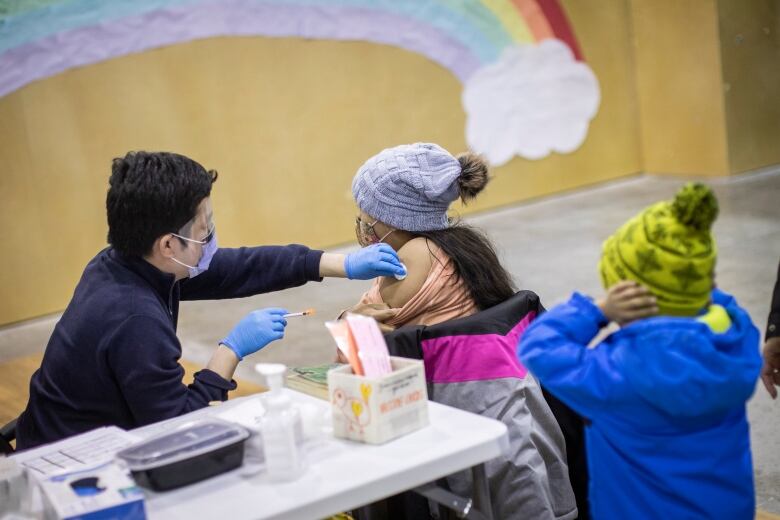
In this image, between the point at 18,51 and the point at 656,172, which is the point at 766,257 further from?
the point at 18,51

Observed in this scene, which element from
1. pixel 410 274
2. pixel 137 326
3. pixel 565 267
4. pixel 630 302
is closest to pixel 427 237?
pixel 410 274

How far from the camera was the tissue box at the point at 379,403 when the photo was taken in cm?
165

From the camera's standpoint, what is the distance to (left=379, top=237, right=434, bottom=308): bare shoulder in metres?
2.35

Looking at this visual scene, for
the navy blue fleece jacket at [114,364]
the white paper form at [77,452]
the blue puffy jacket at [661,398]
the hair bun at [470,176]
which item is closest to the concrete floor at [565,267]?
the hair bun at [470,176]

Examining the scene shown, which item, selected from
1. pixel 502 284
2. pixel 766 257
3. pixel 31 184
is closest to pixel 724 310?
pixel 502 284

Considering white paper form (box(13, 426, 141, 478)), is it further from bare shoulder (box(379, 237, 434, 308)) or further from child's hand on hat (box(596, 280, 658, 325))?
child's hand on hat (box(596, 280, 658, 325))

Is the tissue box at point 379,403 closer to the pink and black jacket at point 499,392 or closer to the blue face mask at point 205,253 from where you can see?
the pink and black jacket at point 499,392

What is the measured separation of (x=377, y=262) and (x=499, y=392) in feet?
1.42

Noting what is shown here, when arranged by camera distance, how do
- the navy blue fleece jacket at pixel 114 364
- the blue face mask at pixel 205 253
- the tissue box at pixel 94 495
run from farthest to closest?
the blue face mask at pixel 205 253, the navy blue fleece jacket at pixel 114 364, the tissue box at pixel 94 495

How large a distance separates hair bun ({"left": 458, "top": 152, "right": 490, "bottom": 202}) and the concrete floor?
128 cm

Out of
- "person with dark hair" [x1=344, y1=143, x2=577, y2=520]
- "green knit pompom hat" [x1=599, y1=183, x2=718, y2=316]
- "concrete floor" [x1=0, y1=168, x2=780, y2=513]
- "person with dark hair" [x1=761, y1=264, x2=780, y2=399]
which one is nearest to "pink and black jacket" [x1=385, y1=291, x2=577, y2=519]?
"person with dark hair" [x1=344, y1=143, x2=577, y2=520]

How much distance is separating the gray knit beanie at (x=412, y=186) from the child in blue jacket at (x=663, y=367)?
836mm

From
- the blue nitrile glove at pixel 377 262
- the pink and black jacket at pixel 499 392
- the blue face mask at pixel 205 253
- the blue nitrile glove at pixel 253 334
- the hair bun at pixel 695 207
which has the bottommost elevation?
the pink and black jacket at pixel 499 392

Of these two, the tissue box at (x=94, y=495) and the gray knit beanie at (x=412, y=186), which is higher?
the gray knit beanie at (x=412, y=186)
